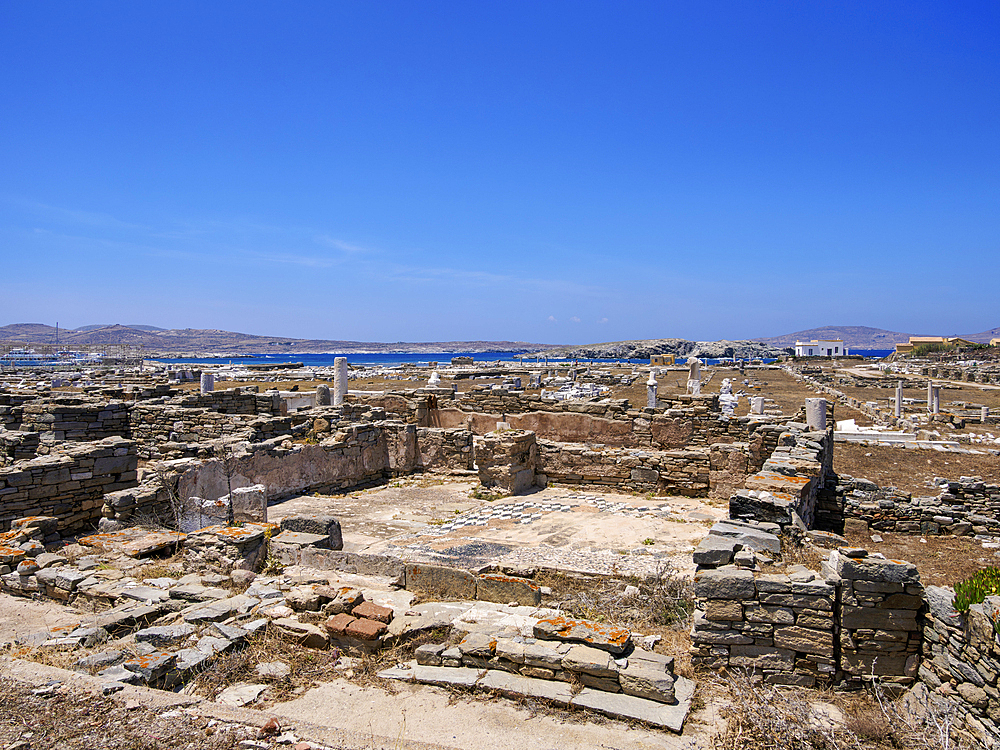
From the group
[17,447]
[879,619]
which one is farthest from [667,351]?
[879,619]

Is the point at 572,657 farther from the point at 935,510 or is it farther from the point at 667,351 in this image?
the point at 667,351

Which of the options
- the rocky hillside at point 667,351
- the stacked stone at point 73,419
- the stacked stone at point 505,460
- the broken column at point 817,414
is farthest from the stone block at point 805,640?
the rocky hillside at point 667,351

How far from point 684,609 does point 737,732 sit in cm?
175

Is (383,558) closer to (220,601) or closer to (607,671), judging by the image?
(220,601)

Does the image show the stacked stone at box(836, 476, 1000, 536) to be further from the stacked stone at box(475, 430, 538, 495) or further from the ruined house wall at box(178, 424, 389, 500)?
the ruined house wall at box(178, 424, 389, 500)

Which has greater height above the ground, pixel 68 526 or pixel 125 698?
pixel 125 698

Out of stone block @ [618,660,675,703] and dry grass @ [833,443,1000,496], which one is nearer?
stone block @ [618,660,675,703]

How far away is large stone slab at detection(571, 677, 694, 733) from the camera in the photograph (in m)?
3.89

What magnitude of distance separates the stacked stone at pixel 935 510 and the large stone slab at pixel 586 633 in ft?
29.3

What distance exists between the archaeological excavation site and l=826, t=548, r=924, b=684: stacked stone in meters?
0.02

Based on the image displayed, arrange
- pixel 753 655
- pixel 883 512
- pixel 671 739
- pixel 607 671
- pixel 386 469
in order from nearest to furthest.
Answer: pixel 671 739
pixel 607 671
pixel 753 655
pixel 883 512
pixel 386 469

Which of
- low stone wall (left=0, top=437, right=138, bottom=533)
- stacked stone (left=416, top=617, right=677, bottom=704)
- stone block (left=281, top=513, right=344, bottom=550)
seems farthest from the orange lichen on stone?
low stone wall (left=0, top=437, right=138, bottom=533)

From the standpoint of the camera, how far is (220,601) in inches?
226

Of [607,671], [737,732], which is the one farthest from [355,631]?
[737,732]
